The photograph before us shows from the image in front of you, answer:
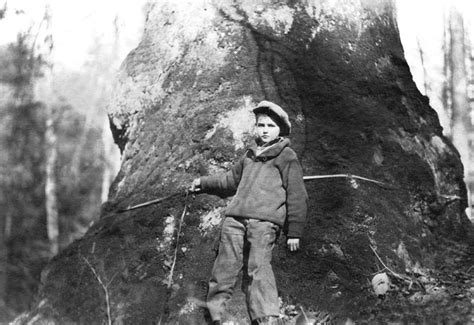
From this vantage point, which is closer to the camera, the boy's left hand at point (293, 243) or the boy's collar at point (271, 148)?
the boy's left hand at point (293, 243)

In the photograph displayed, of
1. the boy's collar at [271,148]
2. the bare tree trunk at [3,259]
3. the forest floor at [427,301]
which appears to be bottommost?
the bare tree trunk at [3,259]

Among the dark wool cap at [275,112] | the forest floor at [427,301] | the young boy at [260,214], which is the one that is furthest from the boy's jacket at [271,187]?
the forest floor at [427,301]

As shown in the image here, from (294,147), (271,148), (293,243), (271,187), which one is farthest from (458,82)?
(293,243)

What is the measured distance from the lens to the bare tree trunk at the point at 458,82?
13.0 meters

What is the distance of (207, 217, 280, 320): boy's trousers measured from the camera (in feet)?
11.5

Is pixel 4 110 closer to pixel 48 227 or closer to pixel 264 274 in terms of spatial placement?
pixel 48 227

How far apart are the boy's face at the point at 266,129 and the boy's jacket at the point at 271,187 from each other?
0.08 m

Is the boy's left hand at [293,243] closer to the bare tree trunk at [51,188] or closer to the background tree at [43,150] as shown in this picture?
the background tree at [43,150]

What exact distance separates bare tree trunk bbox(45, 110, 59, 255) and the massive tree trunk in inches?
401

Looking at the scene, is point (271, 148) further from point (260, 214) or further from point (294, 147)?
point (260, 214)

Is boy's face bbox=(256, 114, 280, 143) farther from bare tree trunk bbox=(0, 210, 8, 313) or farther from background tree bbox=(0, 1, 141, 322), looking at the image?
bare tree trunk bbox=(0, 210, 8, 313)

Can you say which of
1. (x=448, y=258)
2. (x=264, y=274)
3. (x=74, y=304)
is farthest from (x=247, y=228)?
(x=448, y=258)

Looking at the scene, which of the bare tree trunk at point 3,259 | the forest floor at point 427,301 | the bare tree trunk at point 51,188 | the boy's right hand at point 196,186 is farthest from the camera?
the bare tree trunk at point 51,188

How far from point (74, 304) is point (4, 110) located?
1105 centimetres
